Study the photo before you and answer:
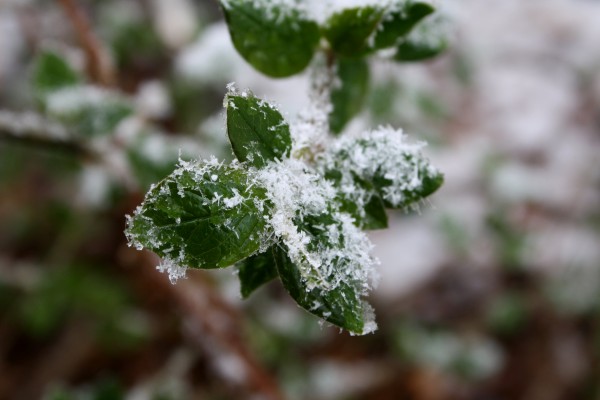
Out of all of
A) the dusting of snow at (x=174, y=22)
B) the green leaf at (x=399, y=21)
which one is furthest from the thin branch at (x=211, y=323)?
the dusting of snow at (x=174, y=22)

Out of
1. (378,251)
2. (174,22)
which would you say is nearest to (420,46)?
(174,22)

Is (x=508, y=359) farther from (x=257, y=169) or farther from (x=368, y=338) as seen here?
(x=257, y=169)

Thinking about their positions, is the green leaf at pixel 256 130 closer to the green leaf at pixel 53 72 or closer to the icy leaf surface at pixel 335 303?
the icy leaf surface at pixel 335 303

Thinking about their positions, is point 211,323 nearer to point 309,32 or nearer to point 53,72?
point 53,72

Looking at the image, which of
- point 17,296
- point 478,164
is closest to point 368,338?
point 478,164

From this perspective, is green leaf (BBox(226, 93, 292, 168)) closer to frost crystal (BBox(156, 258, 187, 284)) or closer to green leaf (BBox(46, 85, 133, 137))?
frost crystal (BBox(156, 258, 187, 284))

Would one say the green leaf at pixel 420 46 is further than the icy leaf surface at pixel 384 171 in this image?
Yes

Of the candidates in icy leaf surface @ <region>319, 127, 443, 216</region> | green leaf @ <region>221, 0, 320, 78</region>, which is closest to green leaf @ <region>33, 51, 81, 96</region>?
green leaf @ <region>221, 0, 320, 78</region>
